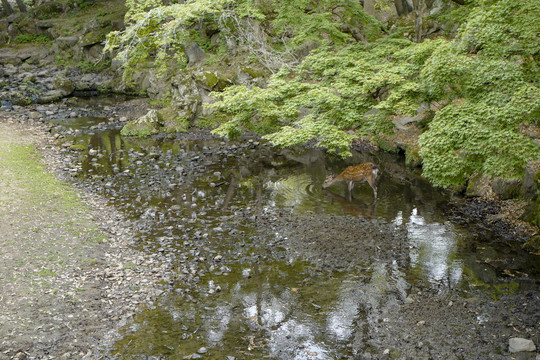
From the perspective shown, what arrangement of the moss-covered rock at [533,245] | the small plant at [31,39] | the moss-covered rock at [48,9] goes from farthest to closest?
1. the moss-covered rock at [48,9]
2. the small plant at [31,39]
3. the moss-covered rock at [533,245]

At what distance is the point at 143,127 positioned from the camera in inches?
979

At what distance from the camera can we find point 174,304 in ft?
29.4

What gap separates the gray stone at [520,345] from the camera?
7227mm

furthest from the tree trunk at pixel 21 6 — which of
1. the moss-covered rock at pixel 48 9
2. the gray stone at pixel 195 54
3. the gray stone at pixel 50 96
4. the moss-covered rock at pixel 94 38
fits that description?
the gray stone at pixel 195 54

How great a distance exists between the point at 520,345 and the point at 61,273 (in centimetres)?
927

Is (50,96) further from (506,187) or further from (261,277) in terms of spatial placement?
(506,187)

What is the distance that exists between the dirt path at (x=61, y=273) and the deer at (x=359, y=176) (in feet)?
25.4

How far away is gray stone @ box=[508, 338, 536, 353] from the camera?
23.7 feet

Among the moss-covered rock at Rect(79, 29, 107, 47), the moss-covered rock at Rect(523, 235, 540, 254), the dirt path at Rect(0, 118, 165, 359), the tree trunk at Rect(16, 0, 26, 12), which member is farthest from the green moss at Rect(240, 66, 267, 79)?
the tree trunk at Rect(16, 0, 26, 12)

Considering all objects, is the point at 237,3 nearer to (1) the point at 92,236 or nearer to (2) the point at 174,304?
(1) the point at 92,236

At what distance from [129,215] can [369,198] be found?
833 cm

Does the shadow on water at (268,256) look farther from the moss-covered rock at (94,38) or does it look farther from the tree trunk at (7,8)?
the tree trunk at (7,8)

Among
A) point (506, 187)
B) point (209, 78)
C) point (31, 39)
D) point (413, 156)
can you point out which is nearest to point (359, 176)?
point (506, 187)

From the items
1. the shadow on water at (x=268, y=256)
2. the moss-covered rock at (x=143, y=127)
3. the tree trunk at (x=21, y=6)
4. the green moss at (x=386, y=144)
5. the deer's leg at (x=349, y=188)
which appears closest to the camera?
the shadow on water at (x=268, y=256)
